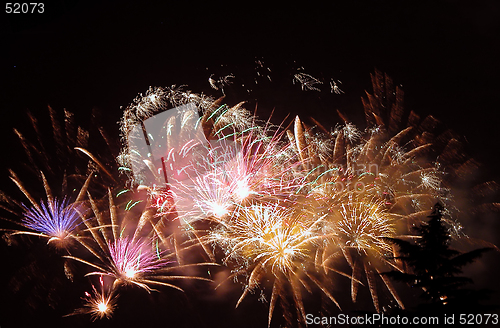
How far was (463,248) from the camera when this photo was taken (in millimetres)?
14000

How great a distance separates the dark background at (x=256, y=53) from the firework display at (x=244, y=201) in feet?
6.55

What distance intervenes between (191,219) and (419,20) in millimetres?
14477

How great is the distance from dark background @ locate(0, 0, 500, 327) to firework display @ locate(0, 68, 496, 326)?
6.55ft

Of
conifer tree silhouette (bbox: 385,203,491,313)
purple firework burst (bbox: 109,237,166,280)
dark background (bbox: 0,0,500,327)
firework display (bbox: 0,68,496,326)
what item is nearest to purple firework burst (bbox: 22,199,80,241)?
firework display (bbox: 0,68,496,326)

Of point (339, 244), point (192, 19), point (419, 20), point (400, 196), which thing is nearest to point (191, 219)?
point (339, 244)

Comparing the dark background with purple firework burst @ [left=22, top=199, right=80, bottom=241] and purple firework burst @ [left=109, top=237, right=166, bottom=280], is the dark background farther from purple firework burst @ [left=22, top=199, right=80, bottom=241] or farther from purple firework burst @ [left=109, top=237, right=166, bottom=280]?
purple firework burst @ [left=109, top=237, right=166, bottom=280]

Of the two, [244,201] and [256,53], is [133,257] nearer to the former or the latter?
[244,201]

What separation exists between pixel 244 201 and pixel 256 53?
7.74m

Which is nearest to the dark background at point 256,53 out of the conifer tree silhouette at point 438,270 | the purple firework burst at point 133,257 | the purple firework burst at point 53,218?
the purple firework burst at point 53,218

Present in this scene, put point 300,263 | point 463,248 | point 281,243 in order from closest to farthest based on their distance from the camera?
1. point 281,243
2. point 300,263
3. point 463,248

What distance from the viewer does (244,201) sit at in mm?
12773

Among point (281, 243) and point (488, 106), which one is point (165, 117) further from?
point (488, 106)

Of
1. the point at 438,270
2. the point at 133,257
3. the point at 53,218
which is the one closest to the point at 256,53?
the point at 133,257

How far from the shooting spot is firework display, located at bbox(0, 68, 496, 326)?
1291 cm
